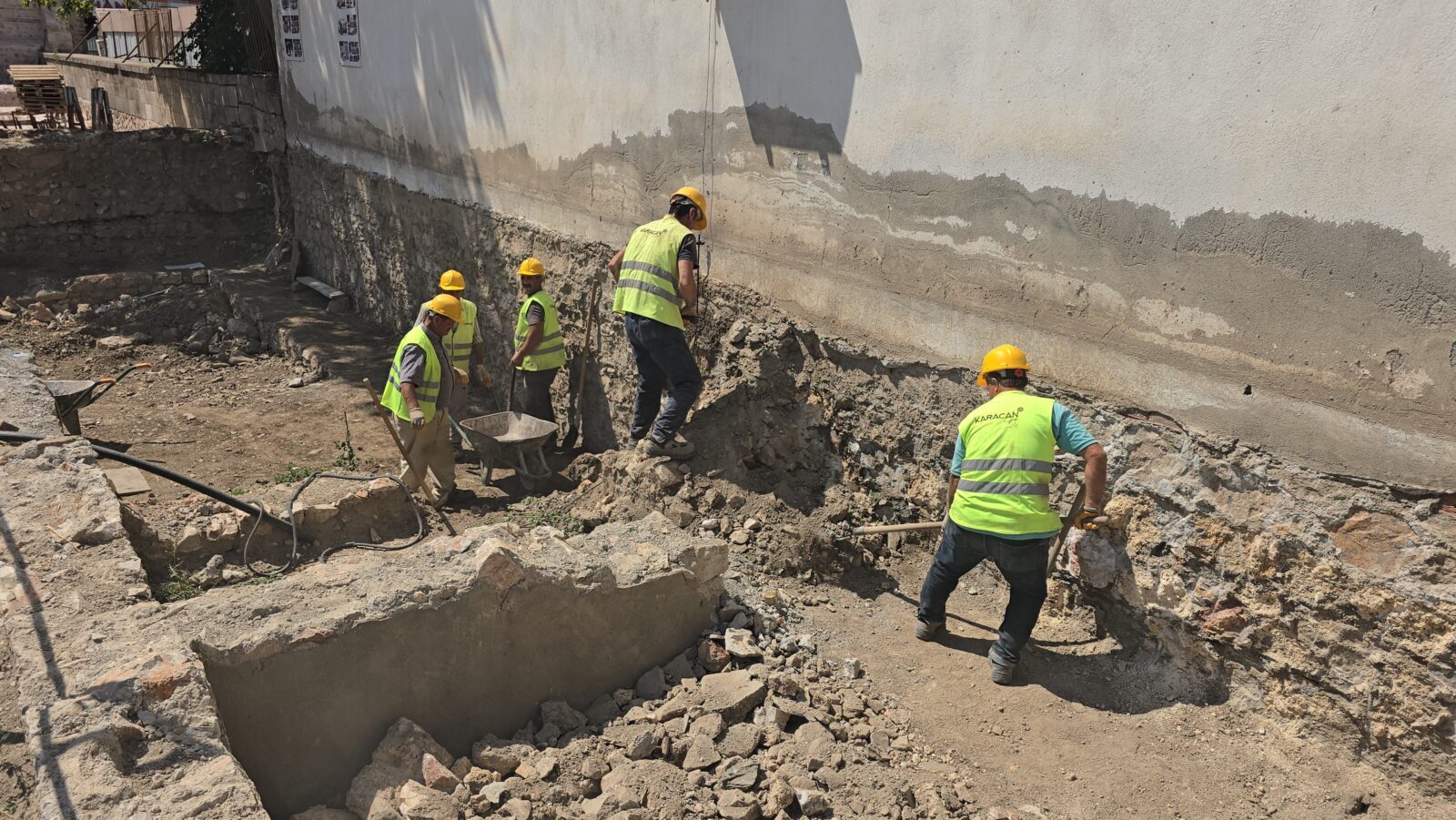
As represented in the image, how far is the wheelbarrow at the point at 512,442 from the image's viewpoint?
6926 mm

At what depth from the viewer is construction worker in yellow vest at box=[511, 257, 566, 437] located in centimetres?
726

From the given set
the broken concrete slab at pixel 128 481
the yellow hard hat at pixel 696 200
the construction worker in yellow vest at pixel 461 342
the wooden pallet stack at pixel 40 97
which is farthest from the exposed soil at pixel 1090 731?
the wooden pallet stack at pixel 40 97

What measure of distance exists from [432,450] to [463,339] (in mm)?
1073

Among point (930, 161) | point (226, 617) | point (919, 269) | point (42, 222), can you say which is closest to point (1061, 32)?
point (930, 161)

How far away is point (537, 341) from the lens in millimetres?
7293

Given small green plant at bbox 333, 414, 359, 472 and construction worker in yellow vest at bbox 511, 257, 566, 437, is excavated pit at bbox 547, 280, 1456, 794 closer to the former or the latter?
construction worker in yellow vest at bbox 511, 257, 566, 437

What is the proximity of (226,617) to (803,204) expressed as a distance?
141 inches

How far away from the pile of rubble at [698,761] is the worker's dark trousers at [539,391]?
375cm

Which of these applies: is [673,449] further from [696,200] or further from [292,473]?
[292,473]

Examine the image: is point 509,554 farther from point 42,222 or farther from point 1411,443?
point 42,222

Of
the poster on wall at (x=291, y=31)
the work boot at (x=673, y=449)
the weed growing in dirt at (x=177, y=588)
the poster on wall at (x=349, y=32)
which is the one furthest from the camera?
the poster on wall at (x=291, y=31)

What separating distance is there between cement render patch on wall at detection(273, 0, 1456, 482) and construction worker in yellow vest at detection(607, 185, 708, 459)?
0.44 metres

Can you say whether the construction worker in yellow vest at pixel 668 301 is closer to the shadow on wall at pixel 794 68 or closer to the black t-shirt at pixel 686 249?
the black t-shirt at pixel 686 249

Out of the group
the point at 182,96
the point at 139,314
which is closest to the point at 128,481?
the point at 139,314
